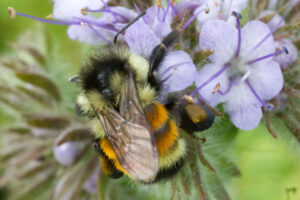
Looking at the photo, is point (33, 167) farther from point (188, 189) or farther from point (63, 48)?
point (63, 48)

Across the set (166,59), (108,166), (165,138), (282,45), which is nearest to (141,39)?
(166,59)

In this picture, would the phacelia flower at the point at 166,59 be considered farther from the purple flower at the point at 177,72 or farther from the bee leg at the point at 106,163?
the bee leg at the point at 106,163

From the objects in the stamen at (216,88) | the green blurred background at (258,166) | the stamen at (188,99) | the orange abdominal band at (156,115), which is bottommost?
the green blurred background at (258,166)

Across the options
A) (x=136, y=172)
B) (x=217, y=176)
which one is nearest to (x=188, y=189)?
(x=217, y=176)

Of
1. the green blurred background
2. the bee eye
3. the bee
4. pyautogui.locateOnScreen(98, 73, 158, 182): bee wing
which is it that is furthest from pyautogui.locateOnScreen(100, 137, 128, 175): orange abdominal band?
the green blurred background

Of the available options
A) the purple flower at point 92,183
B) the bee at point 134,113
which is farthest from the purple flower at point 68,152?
the bee at point 134,113

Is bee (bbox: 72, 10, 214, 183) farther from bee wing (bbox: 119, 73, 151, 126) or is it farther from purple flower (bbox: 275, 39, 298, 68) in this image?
purple flower (bbox: 275, 39, 298, 68)
